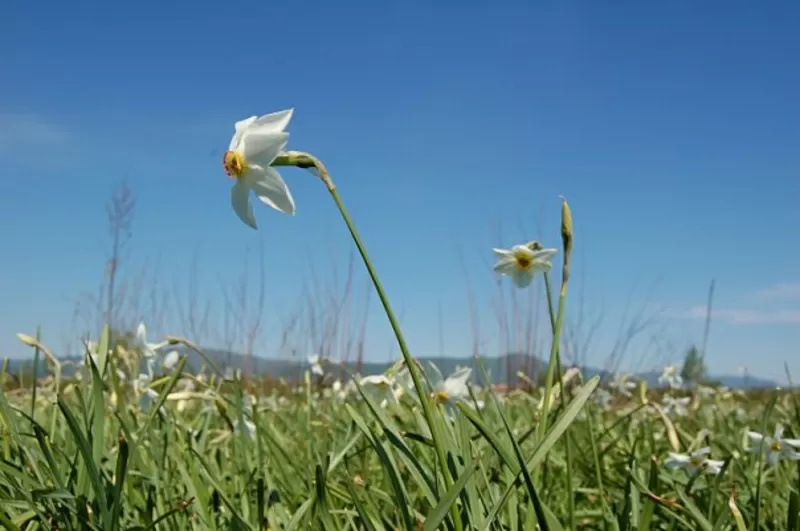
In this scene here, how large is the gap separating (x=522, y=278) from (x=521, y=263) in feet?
0.08

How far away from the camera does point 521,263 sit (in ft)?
4.31

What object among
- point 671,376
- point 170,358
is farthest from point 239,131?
point 671,376

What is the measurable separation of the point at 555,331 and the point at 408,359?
221 millimetres

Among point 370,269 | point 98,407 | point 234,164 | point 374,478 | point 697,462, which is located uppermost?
point 234,164

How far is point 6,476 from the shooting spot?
4.23 feet

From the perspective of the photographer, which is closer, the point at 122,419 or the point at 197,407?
the point at 122,419

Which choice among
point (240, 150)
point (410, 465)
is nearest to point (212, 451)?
point (410, 465)

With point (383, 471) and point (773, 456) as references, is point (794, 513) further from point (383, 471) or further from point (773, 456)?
point (383, 471)

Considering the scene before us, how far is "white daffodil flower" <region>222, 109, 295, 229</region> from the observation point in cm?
91

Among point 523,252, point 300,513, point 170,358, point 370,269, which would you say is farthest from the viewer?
point 170,358

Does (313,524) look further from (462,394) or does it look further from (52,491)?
(462,394)

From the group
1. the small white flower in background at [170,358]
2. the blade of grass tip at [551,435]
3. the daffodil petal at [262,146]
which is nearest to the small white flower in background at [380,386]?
the blade of grass tip at [551,435]

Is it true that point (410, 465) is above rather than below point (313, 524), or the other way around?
above

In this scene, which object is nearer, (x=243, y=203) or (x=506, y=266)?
(x=243, y=203)
